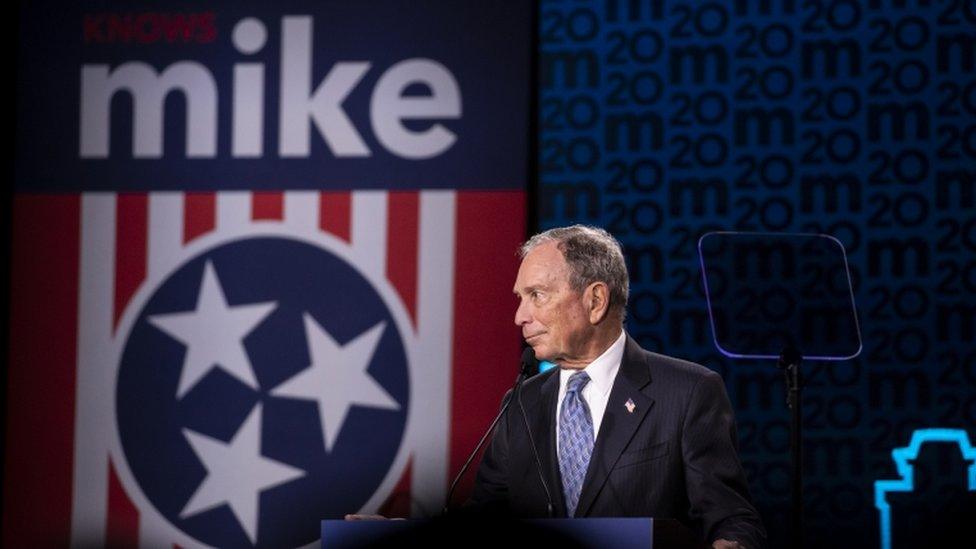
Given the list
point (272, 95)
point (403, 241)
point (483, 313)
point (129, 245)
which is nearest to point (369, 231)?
point (403, 241)

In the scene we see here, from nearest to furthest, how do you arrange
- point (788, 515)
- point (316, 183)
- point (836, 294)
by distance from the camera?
point (836, 294) < point (788, 515) < point (316, 183)

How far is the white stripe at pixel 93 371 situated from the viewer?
3.86 m

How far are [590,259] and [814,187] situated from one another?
1305mm

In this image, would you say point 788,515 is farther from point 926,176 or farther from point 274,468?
point 274,468

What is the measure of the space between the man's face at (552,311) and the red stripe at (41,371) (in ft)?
6.38

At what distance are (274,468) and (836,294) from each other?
1.87 m

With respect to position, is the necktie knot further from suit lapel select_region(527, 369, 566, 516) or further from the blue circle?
the blue circle

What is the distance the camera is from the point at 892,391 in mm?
3631

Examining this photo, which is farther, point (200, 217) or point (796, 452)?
point (200, 217)

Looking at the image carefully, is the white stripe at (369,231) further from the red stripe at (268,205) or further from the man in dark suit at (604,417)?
the man in dark suit at (604,417)

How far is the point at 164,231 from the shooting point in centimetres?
390

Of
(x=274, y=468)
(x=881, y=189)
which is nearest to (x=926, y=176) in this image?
(x=881, y=189)

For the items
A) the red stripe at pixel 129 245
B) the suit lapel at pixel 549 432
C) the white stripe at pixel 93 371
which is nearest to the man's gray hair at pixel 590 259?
the suit lapel at pixel 549 432

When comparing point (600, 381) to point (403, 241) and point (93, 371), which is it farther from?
point (93, 371)
